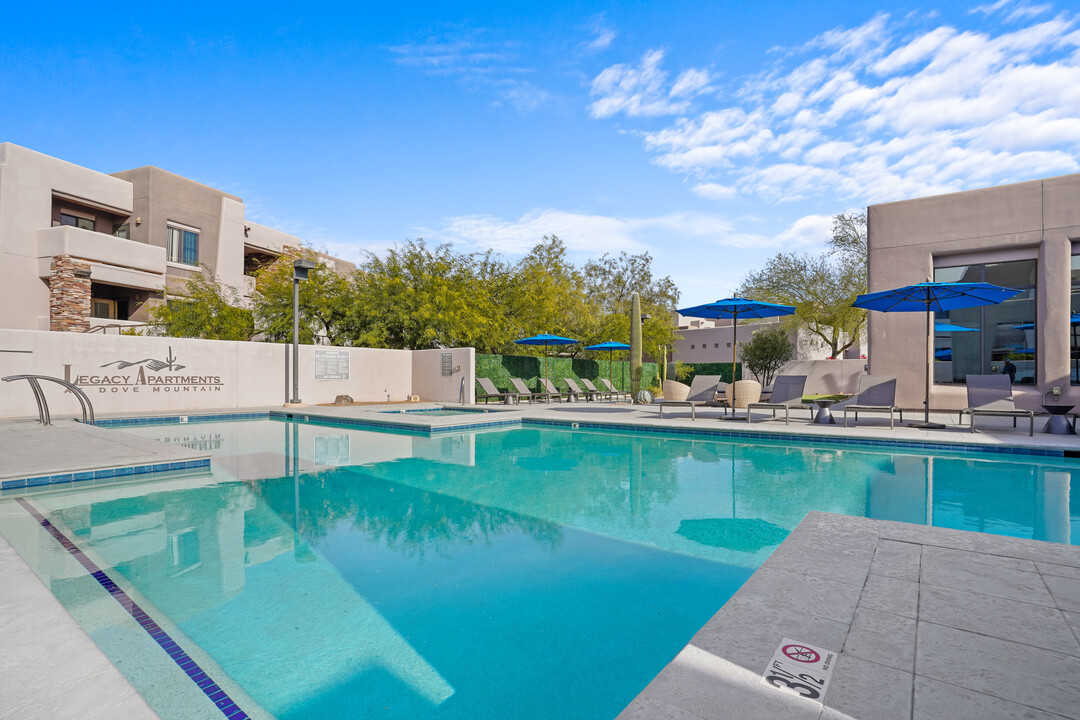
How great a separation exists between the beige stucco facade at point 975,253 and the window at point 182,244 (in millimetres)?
25619

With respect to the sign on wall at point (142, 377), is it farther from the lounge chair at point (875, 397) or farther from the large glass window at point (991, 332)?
the large glass window at point (991, 332)

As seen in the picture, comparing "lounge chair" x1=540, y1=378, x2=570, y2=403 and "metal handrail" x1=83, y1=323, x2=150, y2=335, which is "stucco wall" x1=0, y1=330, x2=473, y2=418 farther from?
"metal handrail" x1=83, y1=323, x2=150, y2=335

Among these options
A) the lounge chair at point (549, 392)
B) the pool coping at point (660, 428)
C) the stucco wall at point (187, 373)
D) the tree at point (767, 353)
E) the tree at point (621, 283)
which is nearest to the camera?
the pool coping at point (660, 428)

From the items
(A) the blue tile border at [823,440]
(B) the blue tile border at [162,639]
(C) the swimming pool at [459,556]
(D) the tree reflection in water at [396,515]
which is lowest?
(D) the tree reflection in water at [396,515]

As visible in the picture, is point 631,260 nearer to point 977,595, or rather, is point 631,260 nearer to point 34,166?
point 34,166

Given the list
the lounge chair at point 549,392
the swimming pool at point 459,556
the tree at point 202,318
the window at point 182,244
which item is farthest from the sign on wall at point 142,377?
the window at point 182,244

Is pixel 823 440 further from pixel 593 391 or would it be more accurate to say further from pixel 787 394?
pixel 593 391

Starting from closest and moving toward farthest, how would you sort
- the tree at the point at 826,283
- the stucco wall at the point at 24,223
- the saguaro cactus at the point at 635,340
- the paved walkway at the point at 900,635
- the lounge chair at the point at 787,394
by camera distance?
the paved walkway at the point at 900,635
the lounge chair at the point at 787,394
the saguaro cactus at the point at 635,340
the stucco wall at the point at 24,223
the tree at the point at 826,283

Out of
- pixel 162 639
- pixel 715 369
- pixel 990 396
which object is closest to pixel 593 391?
pixel 715 369

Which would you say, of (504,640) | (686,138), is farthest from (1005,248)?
(504,640)

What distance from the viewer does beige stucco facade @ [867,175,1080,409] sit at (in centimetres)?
1093

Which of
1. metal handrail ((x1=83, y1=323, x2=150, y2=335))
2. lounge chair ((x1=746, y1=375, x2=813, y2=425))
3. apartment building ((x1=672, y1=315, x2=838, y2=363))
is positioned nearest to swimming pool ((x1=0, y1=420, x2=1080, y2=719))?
lounge chair ((x1=746, y1=375, x2=813, y2=425))

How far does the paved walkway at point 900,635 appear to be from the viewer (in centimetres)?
149

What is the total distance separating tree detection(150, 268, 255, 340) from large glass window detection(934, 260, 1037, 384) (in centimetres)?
2125
